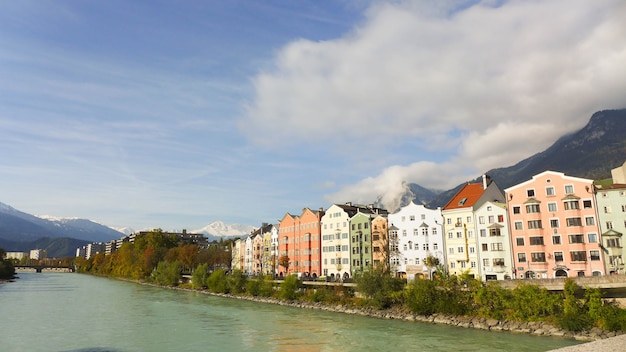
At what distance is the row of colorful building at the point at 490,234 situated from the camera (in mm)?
56625

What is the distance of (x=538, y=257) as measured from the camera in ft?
199

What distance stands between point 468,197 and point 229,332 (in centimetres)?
4531

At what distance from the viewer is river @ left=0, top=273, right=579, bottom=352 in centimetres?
3800

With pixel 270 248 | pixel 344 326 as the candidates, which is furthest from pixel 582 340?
pixel 270 248

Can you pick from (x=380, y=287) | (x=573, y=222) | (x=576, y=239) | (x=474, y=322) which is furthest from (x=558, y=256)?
(x=380, y=287)

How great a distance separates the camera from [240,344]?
3941 cm

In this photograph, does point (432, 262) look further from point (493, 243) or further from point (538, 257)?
point (538, 257)

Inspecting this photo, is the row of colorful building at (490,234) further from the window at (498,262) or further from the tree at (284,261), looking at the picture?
the tree at (284,261)

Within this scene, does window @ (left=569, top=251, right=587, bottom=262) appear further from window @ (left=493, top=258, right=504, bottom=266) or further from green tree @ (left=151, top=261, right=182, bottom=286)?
green tree @ (left=151, top=261, right=182, bottom=286)

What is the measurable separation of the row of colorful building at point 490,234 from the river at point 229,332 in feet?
66.2

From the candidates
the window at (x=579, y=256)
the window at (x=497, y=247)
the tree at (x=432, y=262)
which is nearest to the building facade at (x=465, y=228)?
the tree at (x=432, y=262)

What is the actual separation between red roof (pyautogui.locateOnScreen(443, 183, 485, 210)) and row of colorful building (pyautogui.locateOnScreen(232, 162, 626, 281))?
0.57 ft

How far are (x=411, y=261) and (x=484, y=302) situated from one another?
88.1 ft

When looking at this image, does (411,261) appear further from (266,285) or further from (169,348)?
(169,348)
